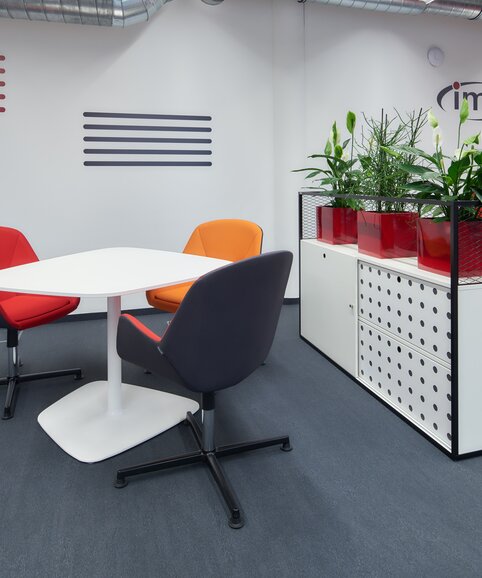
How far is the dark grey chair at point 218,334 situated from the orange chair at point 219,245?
1.01 meters

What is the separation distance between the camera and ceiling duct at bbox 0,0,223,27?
3.36m

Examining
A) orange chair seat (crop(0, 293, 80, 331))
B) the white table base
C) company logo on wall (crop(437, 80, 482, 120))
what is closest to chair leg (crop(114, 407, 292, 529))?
the white table base

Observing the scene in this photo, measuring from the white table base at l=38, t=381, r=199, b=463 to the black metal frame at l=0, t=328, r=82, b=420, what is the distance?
0.58 ft

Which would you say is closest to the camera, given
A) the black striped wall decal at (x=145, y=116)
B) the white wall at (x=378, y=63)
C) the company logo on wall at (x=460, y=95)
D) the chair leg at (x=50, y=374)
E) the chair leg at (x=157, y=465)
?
the chair leg at (x=157, y=465)

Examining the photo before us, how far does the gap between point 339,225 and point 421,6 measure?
7.86 feet

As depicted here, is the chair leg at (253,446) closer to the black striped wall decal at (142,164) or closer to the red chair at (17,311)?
the red chair at (17,311)

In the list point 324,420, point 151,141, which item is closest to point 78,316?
point 151,141

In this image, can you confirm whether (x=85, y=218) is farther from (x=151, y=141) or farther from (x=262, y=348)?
(x=262, y=348)

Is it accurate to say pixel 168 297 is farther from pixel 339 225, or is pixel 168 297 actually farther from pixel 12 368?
pixel 339 225

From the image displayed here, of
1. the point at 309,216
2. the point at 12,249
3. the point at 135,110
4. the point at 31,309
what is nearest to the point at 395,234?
the point at 309,216

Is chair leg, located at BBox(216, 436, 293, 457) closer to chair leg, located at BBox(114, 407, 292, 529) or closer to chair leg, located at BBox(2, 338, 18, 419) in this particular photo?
chair leg, located at BBox(114, 407, 292, 529)

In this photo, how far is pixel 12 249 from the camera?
2.78 m

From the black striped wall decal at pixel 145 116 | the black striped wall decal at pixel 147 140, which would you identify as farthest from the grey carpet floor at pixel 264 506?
A: the black striped wall decal at pixel 145 116

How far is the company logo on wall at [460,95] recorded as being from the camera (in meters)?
4.88
